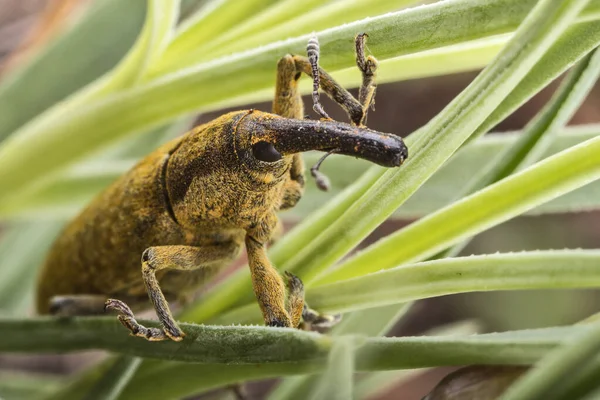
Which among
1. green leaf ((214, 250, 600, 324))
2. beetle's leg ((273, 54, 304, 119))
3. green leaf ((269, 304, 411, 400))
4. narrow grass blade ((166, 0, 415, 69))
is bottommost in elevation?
green leaf ((214, 250, 600, 324))

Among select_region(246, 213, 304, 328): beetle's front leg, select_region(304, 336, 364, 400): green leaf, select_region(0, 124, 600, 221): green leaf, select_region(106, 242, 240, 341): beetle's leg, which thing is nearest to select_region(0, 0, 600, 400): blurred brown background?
select_region(0, 124, 600, 221): green leaf

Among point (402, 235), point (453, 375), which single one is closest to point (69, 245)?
point (402, 235)

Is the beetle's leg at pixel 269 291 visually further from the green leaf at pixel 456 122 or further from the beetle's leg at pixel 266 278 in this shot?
the green leaf at pixel 456 122

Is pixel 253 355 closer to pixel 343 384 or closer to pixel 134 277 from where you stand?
pixel 343 384

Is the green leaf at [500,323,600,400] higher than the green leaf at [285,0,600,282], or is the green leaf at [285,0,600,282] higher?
the green leaf at [285,0,600,282]

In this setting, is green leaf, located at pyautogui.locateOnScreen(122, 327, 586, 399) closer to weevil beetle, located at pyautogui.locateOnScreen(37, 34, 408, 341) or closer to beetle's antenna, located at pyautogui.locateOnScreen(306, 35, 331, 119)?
weevil beetle, located at pyautogui.locateOnScreen(37, 34, 408, 341)

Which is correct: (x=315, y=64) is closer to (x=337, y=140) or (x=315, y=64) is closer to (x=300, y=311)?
(x=337, y=140)
